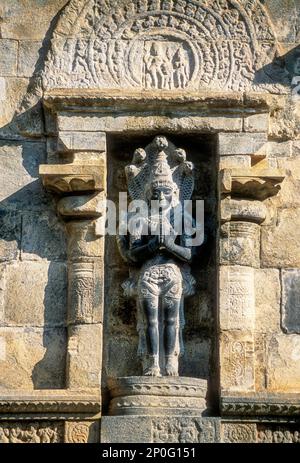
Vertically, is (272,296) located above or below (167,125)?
below

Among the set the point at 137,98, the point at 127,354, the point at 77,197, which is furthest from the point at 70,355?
the point at 137,98

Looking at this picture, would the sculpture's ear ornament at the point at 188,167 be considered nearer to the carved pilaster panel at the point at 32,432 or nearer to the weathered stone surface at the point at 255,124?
the weathered stone surface at the point at 255,124

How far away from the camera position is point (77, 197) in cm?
1344

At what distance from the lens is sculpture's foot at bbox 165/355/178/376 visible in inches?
515

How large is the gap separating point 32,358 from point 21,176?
1606 mm

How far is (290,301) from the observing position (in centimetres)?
1337

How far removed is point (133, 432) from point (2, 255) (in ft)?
6.55

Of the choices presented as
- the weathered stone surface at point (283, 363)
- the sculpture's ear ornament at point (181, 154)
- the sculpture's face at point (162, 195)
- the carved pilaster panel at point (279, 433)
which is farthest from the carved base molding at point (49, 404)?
the sculpture's ear ornament at point (181, 154)

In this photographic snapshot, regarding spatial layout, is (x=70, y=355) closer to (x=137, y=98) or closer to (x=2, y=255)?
(x=2, y=255)

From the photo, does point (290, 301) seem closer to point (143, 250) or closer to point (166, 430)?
point (143, 250)

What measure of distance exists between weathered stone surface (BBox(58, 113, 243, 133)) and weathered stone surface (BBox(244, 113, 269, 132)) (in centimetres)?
6

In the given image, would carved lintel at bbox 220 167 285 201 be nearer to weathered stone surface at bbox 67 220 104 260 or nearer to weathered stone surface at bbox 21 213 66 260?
weathered stone surface at bbox 67 220 104 260

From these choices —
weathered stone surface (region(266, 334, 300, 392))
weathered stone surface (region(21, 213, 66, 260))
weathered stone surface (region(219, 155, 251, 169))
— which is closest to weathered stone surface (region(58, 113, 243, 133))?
weathered stone surface (region(219, 155, 251, 169))
